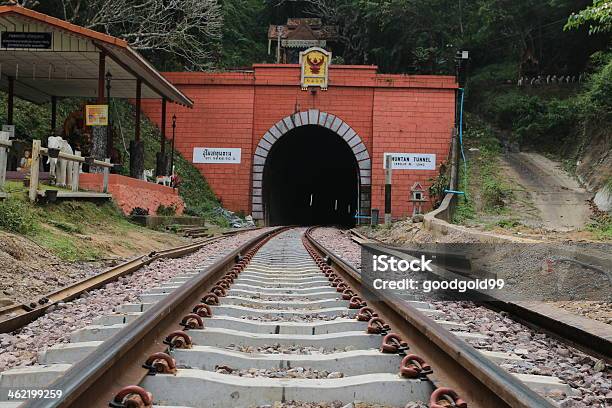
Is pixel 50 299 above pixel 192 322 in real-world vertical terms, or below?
below

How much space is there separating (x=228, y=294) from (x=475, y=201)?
48.6 feet

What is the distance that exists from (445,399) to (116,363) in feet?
4.03

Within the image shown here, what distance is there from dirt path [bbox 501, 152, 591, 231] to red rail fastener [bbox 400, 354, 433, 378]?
37.9 ft

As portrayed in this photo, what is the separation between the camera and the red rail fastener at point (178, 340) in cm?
284

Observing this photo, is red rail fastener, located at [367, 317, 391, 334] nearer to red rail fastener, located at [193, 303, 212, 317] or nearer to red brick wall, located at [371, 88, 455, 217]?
red rail fastener, located at [193, 303, 212, 317]

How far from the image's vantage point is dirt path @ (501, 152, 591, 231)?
15.7 metres

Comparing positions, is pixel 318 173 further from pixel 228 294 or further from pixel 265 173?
pixel 228 294

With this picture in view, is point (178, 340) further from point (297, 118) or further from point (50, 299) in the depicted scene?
point (297, 118)

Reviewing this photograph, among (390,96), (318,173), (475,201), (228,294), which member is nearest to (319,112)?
(390,96)

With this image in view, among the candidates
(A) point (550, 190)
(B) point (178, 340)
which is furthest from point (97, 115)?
(A) point (550, 190)

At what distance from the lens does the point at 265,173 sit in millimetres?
23984

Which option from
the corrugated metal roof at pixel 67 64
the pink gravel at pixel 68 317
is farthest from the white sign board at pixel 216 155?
the pink gravel at pixel 68 317

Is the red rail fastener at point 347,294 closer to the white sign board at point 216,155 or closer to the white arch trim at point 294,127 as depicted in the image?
the white arch trim at point 294,127

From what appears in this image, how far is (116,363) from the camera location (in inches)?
90.9
